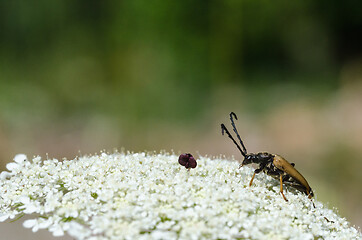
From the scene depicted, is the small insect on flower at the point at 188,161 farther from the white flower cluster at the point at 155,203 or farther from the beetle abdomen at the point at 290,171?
the beetle abdomen at the point at 290,171

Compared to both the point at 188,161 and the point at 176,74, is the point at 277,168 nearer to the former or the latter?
the point at 188,161

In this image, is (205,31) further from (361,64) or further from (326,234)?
(326,234)

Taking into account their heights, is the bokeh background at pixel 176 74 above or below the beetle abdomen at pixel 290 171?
above

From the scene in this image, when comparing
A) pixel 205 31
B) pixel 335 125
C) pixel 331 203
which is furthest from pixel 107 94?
pixel 331 203

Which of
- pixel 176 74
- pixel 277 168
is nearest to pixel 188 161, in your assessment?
pixel 277 168

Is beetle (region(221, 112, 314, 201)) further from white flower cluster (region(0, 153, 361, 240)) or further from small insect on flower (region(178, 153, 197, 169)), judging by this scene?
small insect on flower (region(178, 153, 197, 169))

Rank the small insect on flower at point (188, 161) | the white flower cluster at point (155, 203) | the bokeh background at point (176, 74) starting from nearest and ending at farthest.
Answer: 1. the white flower cluster at point (155, 203)
2. the small insect on flower at point (188, 161)
3. the bokeh background at point (176, 74)

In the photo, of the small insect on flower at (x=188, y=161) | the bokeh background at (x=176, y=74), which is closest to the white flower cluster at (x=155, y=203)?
the small insect on flower at (x=188, y=161)

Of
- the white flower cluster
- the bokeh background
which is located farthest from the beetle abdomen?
the bokeh background

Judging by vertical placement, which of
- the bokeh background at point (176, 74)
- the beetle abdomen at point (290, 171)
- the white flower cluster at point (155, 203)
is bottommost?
the white flower cluster at point (155, 203)
